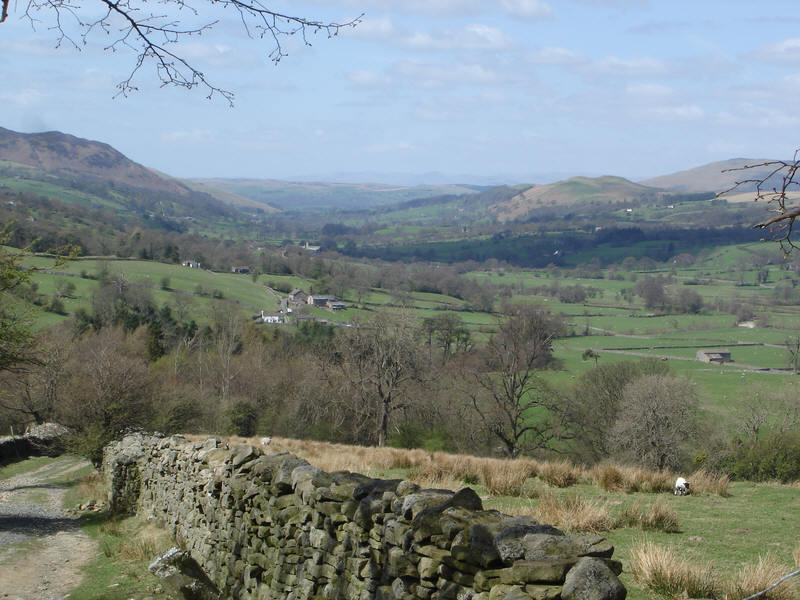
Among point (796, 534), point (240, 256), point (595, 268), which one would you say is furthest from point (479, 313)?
point (796, 534)

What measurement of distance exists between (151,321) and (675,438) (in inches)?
2348

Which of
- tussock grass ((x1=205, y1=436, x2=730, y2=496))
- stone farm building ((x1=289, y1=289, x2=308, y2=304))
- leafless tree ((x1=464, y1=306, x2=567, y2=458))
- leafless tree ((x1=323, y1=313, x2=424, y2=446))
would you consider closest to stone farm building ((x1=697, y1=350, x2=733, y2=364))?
leafless tree ((x1=464, y1=306, x2=567, y2=458))

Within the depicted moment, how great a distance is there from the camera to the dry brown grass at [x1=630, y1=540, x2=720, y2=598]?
539cm

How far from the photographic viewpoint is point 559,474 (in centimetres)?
1166

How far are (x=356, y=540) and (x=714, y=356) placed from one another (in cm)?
8076

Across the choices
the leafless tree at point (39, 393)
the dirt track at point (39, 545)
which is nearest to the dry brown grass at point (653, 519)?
the dirt track at point (39, 545)

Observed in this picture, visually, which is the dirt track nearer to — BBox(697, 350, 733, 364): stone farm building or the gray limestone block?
the gray limestone block

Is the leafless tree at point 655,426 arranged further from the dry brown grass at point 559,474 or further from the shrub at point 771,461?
the dry brown grass at point 559,474

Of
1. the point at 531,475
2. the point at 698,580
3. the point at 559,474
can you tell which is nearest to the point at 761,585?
the point at 698,580

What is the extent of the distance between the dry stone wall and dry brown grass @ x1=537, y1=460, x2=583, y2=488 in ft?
16.7

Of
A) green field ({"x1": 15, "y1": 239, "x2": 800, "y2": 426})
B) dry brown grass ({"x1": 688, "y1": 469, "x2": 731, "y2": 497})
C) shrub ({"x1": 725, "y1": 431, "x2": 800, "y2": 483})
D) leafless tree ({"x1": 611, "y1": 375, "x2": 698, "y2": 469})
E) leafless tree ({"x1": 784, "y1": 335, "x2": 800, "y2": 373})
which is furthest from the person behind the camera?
leafless tree ({"x1": 784, "y1": 335, "x2": 800, "y2": 373})

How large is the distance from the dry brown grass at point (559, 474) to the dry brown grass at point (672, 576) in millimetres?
5487

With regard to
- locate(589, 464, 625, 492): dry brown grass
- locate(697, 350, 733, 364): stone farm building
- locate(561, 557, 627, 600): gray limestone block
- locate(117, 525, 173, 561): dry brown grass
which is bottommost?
locate(697, 350, 733, 364): stone farm building

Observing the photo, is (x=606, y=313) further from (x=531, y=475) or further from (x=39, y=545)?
(x=39, y=545)
